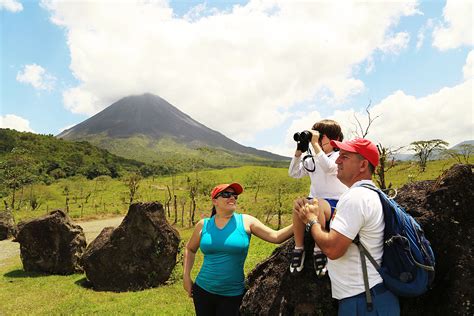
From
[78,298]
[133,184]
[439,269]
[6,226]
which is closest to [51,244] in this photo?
[78,298]

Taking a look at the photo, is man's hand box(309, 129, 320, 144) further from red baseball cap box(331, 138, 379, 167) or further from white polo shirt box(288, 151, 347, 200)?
red baseball cap box(331, 138, 379, 167)

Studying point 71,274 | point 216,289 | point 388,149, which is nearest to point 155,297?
point 71,274

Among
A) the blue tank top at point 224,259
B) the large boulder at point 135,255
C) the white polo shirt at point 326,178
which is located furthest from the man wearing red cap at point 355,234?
the large boulder at point 135,255

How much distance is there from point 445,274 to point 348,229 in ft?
5.94

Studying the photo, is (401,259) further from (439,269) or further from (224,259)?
(224,259)

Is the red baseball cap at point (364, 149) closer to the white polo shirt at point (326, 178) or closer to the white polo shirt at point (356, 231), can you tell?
the white polo shirt at point (356, 231)

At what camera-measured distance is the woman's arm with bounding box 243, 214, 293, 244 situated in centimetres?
451

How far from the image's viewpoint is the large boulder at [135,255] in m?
13.3

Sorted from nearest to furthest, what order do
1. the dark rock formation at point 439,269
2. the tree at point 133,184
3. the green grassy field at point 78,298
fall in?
the dark rock formation at point 439,269 → the green grassy field at point 78,298 → the tree at point 133,184

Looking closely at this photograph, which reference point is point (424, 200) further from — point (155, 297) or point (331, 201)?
point (155, 297)

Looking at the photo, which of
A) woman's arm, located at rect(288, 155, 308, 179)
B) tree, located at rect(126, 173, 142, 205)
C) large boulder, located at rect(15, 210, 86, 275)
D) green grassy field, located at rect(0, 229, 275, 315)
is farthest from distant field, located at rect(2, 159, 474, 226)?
woman's arm, located at rect(288, 155, 308, 179)

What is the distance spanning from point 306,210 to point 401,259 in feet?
3.07

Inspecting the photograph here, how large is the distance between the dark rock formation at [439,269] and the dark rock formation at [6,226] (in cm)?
2887

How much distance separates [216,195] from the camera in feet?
15.6
